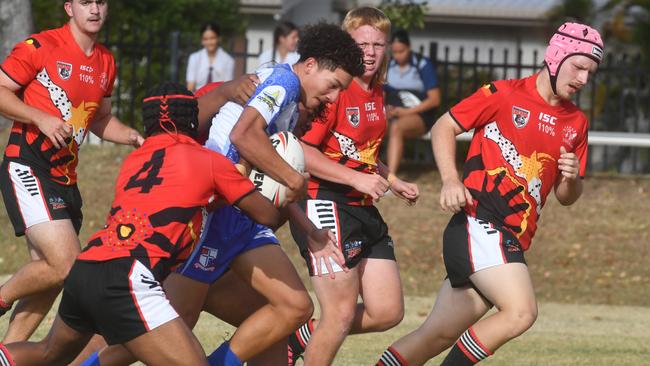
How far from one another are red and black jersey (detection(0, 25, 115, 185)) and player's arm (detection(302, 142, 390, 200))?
1387mm

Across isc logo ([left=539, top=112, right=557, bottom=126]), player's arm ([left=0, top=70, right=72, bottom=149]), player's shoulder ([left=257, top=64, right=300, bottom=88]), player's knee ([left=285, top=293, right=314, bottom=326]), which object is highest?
player's shoulder ([left=257, top=64, right=300, bottom=88])

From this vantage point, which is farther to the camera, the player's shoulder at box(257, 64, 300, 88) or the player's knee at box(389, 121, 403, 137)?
the player's knee at box(389, 121, 403, 137)

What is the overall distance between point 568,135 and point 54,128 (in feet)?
9.24

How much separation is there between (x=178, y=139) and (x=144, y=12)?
1798 cm

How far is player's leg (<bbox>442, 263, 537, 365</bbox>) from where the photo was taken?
6.76 metres

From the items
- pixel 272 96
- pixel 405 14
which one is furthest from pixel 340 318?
pixel 405 14

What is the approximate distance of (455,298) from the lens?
7.11 meters

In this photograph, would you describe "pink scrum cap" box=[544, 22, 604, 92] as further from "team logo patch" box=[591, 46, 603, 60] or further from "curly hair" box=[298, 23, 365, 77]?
"curly hair" box=[298, 23, 365, 77]

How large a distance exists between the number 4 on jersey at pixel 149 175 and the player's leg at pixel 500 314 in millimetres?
2062

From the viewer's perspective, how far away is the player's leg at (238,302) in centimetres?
677

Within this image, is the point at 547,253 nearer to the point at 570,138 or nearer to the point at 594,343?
the point at 594,343

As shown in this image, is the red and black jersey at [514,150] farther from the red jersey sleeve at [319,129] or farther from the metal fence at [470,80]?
the metal fence at [470,80]

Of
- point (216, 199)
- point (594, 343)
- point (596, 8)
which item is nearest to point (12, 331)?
point (216, 199)

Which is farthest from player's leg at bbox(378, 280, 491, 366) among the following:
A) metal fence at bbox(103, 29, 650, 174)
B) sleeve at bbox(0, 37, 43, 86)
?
metal fence at bbox(103, 29, 650, 174)
